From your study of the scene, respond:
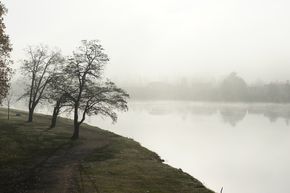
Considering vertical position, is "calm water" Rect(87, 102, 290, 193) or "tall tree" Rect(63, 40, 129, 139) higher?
"tall tree" Rect(63, 40, 129, 139)

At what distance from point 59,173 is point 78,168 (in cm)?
307

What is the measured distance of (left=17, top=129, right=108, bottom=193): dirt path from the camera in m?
30.0

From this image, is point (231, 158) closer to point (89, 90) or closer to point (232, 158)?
point (232, 158)

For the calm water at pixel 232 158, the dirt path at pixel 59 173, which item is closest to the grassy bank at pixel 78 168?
the dirt path at pixel 59 173

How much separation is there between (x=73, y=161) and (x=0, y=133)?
19227 mm

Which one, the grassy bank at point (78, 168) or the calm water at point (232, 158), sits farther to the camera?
the calm water at point (232, 158)

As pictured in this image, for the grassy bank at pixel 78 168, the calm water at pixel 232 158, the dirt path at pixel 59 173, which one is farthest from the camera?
the calm water at pixel 232 158

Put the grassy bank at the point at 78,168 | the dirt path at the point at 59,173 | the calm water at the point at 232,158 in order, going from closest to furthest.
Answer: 1. the dirt path at the point at 59,173
2. the grassy bank at the point at 78,168
3. the calm water at the point at 232,158

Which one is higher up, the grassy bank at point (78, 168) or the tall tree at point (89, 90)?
the tall tree at point (89, 90)

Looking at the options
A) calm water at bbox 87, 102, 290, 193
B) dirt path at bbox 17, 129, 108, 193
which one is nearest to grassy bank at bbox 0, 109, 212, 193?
dirt path at bbox 17, 129, 108, 193

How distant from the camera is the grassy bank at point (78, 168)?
1235 inches

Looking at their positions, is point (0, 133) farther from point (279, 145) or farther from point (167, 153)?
point (279, 145)

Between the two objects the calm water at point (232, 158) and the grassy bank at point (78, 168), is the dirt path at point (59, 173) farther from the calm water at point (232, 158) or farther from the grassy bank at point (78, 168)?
the calm water at point (232, 158)

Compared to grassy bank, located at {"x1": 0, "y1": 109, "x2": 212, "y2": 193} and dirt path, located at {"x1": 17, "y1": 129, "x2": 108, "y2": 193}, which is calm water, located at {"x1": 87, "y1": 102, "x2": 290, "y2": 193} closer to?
grassy bank, located at {"x1": 0, "y1": 109, "x2": 212, "y2": 193}
